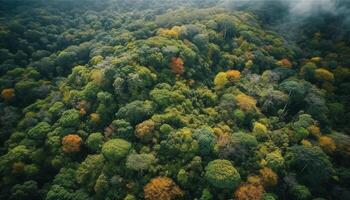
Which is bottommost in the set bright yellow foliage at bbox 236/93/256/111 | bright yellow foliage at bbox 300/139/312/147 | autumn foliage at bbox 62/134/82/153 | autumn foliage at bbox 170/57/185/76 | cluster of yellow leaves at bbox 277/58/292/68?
autumn foliage at bbox 62/134/82/153

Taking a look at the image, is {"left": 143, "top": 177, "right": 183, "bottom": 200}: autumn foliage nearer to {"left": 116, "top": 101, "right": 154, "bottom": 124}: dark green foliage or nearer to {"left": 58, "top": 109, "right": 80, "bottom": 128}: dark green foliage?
{"left": 116, "top": 101, "right": 154, "bottom": 124}: dark green foliage

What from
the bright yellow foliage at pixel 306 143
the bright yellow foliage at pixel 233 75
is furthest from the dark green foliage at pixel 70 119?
the bright yellow foliage at pixel 306 143

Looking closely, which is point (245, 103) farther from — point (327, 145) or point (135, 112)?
point (135, 112)

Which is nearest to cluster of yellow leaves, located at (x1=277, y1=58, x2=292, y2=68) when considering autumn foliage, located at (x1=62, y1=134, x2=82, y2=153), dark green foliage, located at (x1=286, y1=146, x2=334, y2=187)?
dark green foliage, located at (x1=286, y1=146, x2=334, y2=187)

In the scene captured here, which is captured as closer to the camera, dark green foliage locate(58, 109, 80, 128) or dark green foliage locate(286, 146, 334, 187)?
dark green foliage locate(286, 146, 334, 187)

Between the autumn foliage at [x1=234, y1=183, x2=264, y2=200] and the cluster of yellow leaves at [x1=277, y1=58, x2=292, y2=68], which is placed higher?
the cluster of yellow leaves at [x1=277, y1=58, x2=292, y2=68]

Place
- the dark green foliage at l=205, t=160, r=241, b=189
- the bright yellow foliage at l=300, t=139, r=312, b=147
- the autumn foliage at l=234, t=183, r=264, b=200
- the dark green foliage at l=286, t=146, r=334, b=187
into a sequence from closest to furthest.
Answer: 1. the autumn foliage at l=234, t=183, r=264, b=200
2. the dark green foliage at l=205, t=160, r=241, b=189
3. the dark green foliage at l=286, t=146, r=334, b=187
4. the bright yellow foliage at l=300, t=139, r=312, b=147
